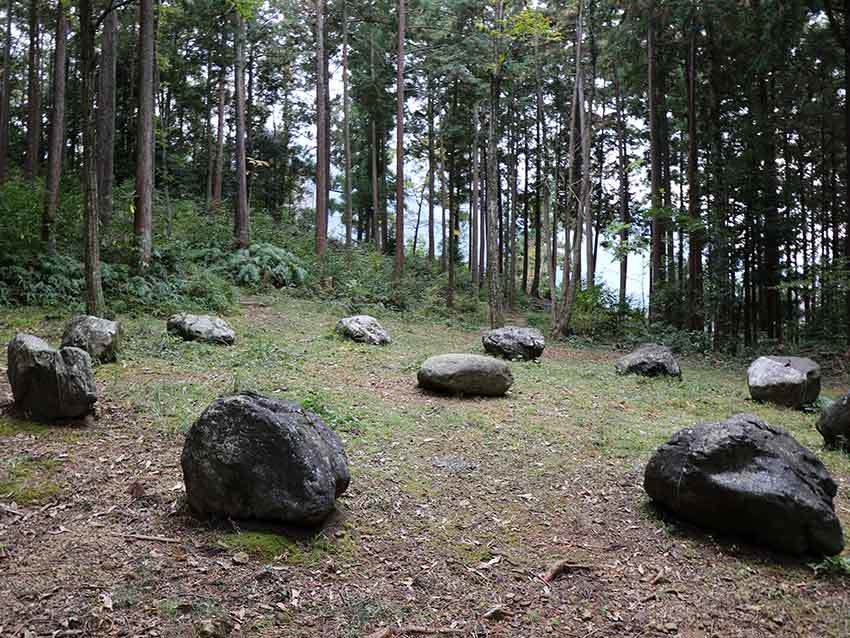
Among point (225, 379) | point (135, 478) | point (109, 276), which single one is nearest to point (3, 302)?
point (109, 276)

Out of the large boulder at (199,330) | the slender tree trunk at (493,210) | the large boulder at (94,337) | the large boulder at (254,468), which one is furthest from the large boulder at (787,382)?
the large boulder at (94,337)

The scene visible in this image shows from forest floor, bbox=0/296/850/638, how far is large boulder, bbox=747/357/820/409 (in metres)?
1.95

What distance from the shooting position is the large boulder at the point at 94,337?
786 cm

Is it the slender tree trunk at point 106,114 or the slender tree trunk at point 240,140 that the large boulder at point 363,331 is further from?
the slender tree trunk at point 240,140

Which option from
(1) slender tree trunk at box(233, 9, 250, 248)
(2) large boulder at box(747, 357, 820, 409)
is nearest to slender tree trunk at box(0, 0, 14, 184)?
(1) slender tree trunk at box(233, 9, 250, 248)

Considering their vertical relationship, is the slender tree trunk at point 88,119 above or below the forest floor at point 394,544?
above

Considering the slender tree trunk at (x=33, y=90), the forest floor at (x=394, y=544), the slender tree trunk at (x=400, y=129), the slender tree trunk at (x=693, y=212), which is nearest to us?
the forest floor at (x=394, y=544)

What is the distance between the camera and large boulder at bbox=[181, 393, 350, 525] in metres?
3.99

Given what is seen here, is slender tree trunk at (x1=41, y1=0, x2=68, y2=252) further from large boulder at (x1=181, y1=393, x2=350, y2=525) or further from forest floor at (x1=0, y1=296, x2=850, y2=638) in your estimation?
large boulder at (x1=181, y1=393, x2=350, y2=525)

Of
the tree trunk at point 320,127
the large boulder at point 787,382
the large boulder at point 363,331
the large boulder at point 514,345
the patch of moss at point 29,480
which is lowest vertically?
the patch of moss at point 29,480

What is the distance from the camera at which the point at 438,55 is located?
18500 millimetres

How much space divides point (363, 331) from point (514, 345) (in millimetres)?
3388

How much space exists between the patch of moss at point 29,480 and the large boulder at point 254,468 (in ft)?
4.12

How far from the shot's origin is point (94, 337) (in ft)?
26.1
